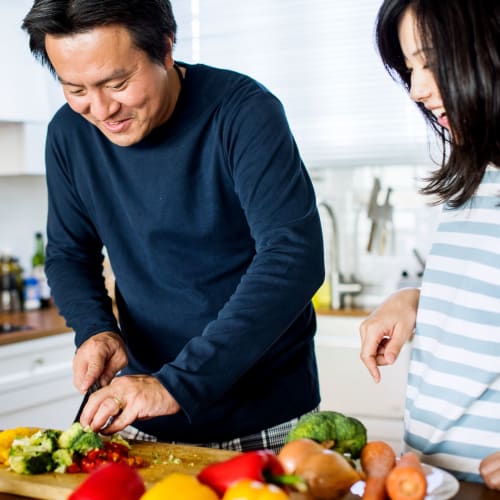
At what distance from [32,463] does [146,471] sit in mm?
169

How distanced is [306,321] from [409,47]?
0.61 meters

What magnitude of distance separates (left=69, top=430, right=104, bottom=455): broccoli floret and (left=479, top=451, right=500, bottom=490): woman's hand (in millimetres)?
566

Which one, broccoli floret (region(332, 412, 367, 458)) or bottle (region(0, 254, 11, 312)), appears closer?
broccoli floret (region(332, 412, 367, 458))

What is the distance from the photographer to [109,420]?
1.26 metres

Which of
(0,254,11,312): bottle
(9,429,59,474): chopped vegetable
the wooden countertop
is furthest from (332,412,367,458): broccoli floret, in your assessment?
(0,254,11,312): bottle

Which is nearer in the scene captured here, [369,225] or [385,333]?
[385,333]

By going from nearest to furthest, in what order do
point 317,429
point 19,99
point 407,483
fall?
point 407,483 < point 317,429 < point 19,99

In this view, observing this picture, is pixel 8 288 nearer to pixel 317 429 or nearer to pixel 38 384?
pixel 38 384

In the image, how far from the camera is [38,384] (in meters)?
2.92

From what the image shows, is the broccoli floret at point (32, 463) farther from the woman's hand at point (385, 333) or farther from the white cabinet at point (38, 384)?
the white cabinet at point (38, 384)

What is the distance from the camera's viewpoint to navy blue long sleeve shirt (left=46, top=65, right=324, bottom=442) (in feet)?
4.33

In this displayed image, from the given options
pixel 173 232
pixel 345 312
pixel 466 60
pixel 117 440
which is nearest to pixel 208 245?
pixel 173 232

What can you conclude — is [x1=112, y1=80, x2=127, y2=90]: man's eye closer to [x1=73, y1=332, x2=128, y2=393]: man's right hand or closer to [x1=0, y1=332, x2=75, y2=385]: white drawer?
[x1=73, y1=332, x2=128, y2=393]: man's right hand

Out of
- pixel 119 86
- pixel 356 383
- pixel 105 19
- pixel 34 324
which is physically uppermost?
pixel 105 19
